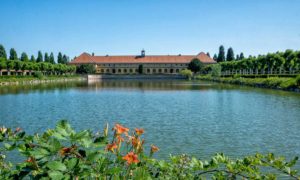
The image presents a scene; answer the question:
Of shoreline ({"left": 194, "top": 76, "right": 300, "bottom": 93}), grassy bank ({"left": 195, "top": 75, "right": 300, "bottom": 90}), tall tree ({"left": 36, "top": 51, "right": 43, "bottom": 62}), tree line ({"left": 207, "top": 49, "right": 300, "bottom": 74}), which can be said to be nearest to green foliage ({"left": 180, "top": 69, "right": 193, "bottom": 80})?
tree line ({"left": 207, "top": 49, "right": 300, "bottom": 74})

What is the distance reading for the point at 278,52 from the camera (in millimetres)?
49531

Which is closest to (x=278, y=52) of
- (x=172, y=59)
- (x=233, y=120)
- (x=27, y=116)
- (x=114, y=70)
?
(x=233, y=120)

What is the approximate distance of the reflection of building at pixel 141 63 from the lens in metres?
97.8

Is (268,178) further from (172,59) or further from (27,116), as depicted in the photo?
(172,59)

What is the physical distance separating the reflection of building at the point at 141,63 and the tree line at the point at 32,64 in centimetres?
998

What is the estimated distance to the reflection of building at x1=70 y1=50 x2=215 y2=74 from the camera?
97.8 meters

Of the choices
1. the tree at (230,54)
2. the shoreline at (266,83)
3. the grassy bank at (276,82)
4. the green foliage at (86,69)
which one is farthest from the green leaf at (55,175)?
the tree at (230,54)

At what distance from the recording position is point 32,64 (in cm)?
6253

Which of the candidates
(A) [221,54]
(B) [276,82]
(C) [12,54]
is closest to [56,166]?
(B) [276,82]

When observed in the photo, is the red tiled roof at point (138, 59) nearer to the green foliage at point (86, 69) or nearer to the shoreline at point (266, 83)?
the green foliage at point (86, 69)

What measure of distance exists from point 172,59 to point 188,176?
96.8 metres

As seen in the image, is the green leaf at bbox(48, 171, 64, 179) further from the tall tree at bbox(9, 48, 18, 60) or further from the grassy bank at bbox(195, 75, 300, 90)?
the tall tree at bbox(9, 48, 18, 60)

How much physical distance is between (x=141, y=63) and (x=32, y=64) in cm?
4082

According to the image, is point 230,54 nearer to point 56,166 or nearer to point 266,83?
point 266,83
